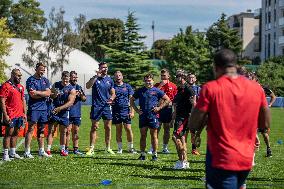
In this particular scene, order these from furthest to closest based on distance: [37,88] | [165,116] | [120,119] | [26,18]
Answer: [26,18] → [165,116] → [120,119] → [37,88]

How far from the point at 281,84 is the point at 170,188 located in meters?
51.6

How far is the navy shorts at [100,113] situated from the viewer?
45.9 feet

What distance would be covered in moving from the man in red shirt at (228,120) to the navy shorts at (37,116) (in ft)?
27.7

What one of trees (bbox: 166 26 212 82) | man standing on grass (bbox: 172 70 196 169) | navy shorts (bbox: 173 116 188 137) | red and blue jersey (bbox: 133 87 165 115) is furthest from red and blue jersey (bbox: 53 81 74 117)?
trees (bbox: 166 26 212 82)

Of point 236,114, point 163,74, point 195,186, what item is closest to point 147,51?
point 163,74

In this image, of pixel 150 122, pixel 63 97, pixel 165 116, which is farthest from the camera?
pixel 165 116

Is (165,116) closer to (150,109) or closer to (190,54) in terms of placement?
(150,109)

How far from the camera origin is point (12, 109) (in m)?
12.5

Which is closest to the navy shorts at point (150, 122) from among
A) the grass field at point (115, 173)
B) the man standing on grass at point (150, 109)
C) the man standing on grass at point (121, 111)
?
the man standing on grass at point (150, 109)

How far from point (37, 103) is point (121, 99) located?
2.77 metres

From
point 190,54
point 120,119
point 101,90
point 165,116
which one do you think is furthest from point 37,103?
point 190,54

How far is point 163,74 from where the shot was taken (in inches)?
556

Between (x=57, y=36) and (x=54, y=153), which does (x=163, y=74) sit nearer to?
(x=54, y=153)

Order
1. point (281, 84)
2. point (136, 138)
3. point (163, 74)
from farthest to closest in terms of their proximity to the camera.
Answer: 1. point (281, 84)
2. point (136, 138)
3. point (163, 74)
